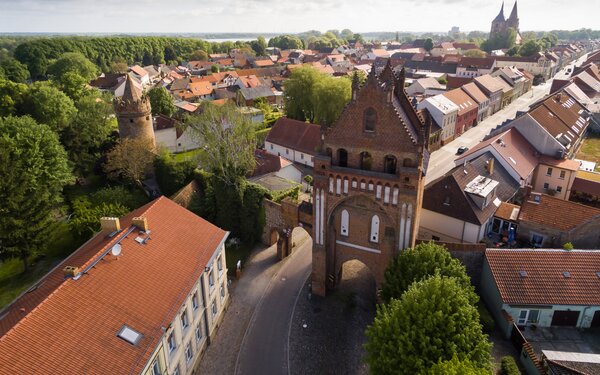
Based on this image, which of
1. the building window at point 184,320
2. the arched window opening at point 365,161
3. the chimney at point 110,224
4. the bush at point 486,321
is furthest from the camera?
the arched window opening at point 365,161

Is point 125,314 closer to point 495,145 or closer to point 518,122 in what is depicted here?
point 495,145

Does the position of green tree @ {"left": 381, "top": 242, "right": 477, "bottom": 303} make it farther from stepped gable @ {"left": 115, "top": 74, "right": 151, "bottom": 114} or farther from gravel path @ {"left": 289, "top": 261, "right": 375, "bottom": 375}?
stepped gable @ {"left": 115, "top": 74, "right": 151, "bottom": 114}

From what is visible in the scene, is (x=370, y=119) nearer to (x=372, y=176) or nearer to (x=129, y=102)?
(x=372, y=176)

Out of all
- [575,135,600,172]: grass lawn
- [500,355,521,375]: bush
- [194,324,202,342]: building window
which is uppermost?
[575,135,600,172]: grass lawn

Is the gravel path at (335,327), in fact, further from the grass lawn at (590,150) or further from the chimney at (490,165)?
the grass lawn at (590,150)

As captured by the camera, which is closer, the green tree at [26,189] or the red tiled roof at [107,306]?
the red tiled roof at [107,306]

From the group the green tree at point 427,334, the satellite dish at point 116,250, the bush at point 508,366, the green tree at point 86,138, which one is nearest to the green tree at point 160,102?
the green tree at point 86,138

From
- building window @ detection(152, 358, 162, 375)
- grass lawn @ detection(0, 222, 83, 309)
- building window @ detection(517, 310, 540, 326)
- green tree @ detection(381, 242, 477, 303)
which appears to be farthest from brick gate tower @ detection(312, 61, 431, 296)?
grass lawn @ detection(0, 222, 83, 309)
